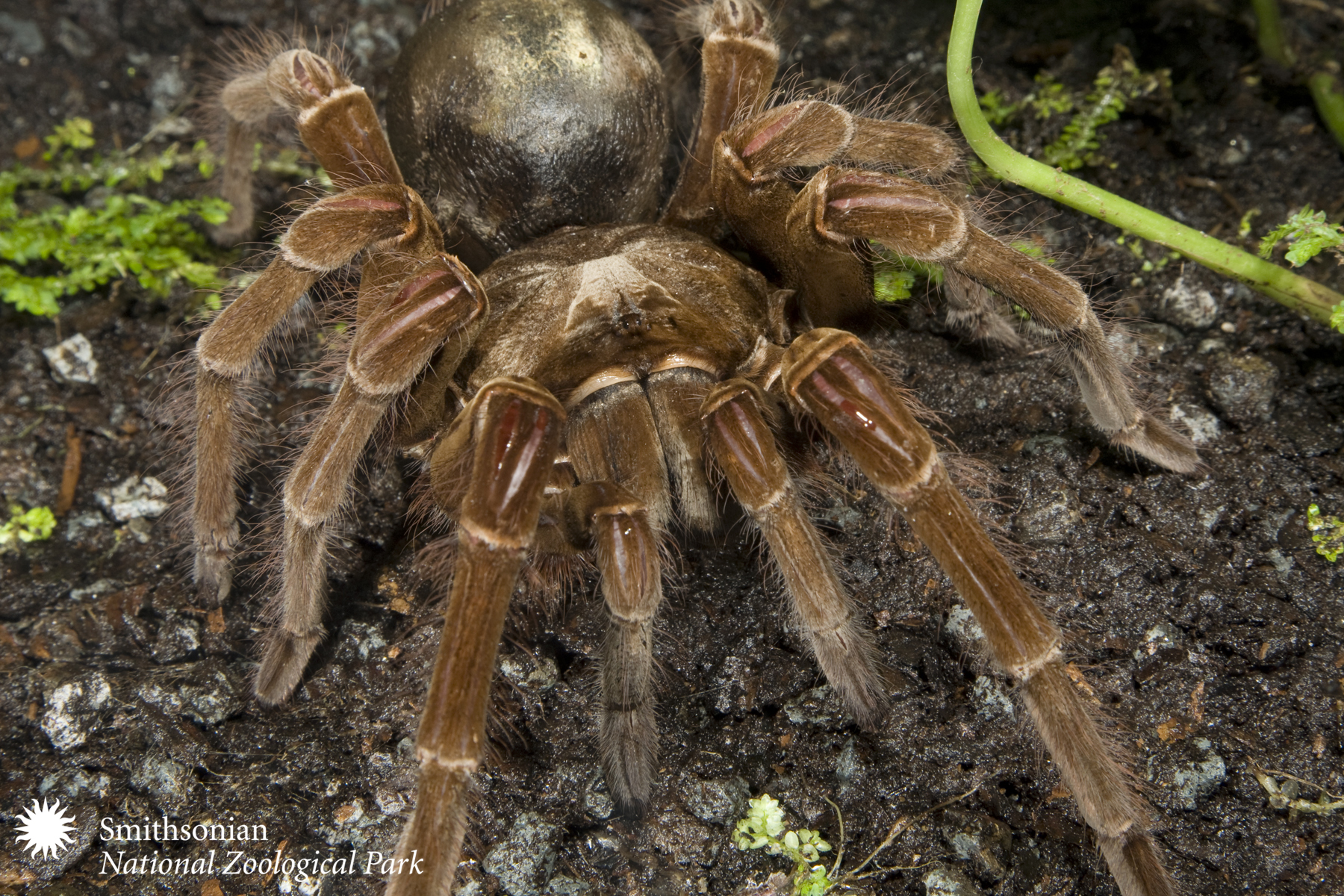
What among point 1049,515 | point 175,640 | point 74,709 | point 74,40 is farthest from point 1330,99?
point 74,40

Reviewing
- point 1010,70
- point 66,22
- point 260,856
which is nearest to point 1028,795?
point 260,856

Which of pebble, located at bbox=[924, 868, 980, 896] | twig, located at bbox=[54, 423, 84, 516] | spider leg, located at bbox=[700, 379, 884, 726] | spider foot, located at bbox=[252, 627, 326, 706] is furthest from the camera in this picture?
twig, located at bbox=[54, 423, 84, 516]

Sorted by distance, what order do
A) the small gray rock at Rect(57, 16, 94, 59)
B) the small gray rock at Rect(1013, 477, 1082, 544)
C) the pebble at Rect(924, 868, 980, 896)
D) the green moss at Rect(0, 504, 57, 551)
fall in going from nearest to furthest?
the pebble at Rect(924, 868, 980, 896) < the small gray rock at Rect(1013, 477, 1082, 544) < the green moss at Rect(0, 504, 57, 551) < the small gray rock at Rect(57, 16, 94, 59)

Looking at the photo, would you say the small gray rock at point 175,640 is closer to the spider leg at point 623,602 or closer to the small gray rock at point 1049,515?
the spider leg at point 623,602

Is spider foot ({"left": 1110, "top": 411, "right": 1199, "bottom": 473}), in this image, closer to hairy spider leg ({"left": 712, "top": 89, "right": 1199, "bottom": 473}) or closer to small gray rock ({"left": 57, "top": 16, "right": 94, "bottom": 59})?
hairy spider leg ({"left": 712, "top": 89, "right": 1199, "bottom": 473})

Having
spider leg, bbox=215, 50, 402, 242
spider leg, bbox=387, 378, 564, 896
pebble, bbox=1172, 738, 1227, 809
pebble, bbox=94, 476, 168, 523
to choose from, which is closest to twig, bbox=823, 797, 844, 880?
pebble, bbox=1172, 738, 1227, 809

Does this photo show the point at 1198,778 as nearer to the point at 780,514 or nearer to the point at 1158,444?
the point at 1158,444

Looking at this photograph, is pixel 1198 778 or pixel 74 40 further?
pixel 74 40
